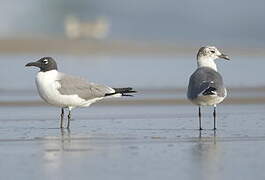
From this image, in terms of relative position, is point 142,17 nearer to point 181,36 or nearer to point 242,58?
point 181,36

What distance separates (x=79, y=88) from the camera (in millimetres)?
12258

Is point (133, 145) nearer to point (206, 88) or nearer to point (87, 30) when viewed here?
point (206, 88)

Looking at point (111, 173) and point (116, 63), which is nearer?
point (111, 173)

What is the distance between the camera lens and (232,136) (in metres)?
10.7

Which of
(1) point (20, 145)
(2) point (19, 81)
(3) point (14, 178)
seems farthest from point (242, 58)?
(3) point (14, 178)

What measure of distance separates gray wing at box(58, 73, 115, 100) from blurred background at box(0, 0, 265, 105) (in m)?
3.82

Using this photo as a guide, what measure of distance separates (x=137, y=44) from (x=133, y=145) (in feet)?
83.3

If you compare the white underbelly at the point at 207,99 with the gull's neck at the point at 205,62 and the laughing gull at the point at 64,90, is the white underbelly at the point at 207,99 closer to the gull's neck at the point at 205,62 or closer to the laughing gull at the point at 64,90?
the gull's neck at the point at 205,62

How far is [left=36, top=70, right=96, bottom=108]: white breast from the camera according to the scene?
1198cm

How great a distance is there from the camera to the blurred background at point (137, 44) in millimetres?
18969

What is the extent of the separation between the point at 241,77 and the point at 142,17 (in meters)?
28.9

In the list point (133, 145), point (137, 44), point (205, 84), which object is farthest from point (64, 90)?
point (137, 44)

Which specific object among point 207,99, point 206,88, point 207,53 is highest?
point 207,53

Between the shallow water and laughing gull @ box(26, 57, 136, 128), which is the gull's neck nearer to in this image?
the shallow water
